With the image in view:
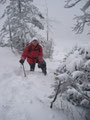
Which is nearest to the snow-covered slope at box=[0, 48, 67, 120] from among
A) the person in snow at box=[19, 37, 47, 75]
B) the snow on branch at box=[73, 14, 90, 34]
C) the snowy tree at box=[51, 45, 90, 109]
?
the snowy tree at box=[51, 45, 90, 109]

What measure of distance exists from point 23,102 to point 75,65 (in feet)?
7.52

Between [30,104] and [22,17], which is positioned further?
[22,17]

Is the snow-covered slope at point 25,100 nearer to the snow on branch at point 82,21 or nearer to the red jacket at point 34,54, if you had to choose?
the red jacket at point 34,54

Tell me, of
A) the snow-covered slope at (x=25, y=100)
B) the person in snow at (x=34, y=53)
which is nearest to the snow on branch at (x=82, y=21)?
the person in snow at (x=34, y=53)

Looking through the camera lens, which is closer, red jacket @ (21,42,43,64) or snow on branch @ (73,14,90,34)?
snow on branch @ (73,14,90,34)

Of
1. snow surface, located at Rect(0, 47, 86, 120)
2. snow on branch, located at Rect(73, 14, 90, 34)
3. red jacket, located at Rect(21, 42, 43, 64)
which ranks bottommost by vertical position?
snow surface, located at Rect(0, 47, 86, 120)

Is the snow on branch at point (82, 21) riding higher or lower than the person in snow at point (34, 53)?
higher

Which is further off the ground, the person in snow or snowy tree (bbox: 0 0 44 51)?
snowy tree (bbox: 0 0 44 51)

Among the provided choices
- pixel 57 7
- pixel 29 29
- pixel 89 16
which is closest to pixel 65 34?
pixel 57 7

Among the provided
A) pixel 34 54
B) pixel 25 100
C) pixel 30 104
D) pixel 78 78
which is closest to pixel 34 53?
pixel 34 54

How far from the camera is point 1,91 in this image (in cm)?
418

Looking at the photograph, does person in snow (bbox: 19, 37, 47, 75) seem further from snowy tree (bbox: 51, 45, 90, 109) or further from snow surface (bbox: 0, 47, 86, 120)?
snowy tree (bbox: 51, 45, 90, 109)

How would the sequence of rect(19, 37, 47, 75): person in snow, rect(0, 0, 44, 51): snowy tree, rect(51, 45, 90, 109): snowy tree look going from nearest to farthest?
rect(51, 45, 90, 109): snowy tree, rect(19, 37, 47, 75): person in snow, rect(0, 0, 44, 51): snowy tree

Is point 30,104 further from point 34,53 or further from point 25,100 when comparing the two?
point 34,53
